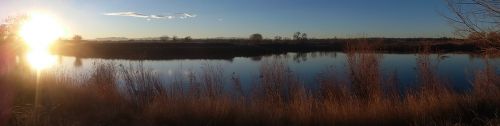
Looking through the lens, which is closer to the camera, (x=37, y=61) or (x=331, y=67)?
(x=331, y=67)

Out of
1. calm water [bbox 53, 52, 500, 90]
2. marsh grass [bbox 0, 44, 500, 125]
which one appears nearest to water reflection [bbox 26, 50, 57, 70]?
calm water [bbox 53, 52, 500, 90]

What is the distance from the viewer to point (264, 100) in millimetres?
11070

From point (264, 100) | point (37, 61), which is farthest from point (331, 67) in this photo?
point (37, 61)

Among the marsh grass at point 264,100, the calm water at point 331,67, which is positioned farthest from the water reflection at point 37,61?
the marsh grass at point 264,100

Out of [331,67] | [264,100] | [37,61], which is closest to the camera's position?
A: [264,100]

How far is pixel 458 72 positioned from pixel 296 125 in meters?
15.6

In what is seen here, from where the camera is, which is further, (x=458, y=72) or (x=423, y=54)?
(x=458, y=72)

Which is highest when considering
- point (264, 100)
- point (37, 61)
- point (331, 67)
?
point (331, 67)

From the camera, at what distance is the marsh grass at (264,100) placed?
852 centimetres

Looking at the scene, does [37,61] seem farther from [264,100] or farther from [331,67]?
[331,67]

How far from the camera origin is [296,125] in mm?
8352

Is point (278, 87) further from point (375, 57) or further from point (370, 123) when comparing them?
point (370, 123)

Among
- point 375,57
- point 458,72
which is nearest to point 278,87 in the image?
point 375,57

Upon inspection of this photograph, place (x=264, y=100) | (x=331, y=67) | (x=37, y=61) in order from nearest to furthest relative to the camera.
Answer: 1. (x=264, y=100)
2. (x=331, y=67)
3. (x=37, y=61)
